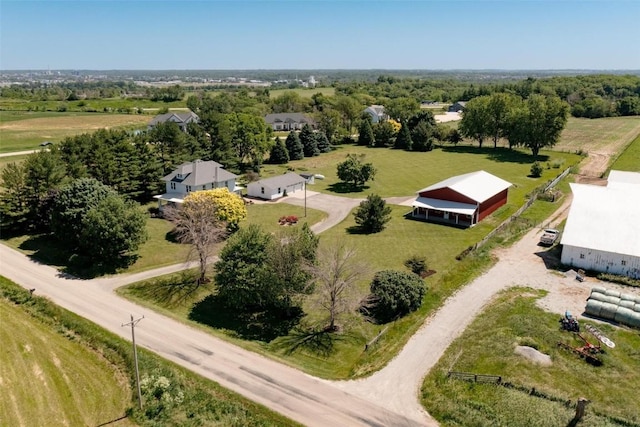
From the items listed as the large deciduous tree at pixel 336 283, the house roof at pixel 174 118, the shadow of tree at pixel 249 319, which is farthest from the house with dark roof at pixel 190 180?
the house roof at pixel 174 118

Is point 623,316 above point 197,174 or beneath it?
beneath

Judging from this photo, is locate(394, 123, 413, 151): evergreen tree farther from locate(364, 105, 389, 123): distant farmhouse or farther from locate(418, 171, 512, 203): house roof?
locate(418, 171, 512, 203): house roof

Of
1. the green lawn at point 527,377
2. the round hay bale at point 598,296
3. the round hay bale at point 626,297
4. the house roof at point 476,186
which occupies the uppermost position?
the house roof at point 476,186

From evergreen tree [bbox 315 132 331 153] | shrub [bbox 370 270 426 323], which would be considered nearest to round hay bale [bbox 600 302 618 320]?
shrub [bbox 370 270 426 323]

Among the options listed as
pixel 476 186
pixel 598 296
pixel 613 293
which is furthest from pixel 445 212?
pixel 598 296

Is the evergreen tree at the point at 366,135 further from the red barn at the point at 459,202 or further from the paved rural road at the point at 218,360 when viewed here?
the paved rural road at the point at 218,360

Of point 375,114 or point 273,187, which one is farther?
point 375,114

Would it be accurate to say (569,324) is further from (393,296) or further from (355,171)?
(355,171)
